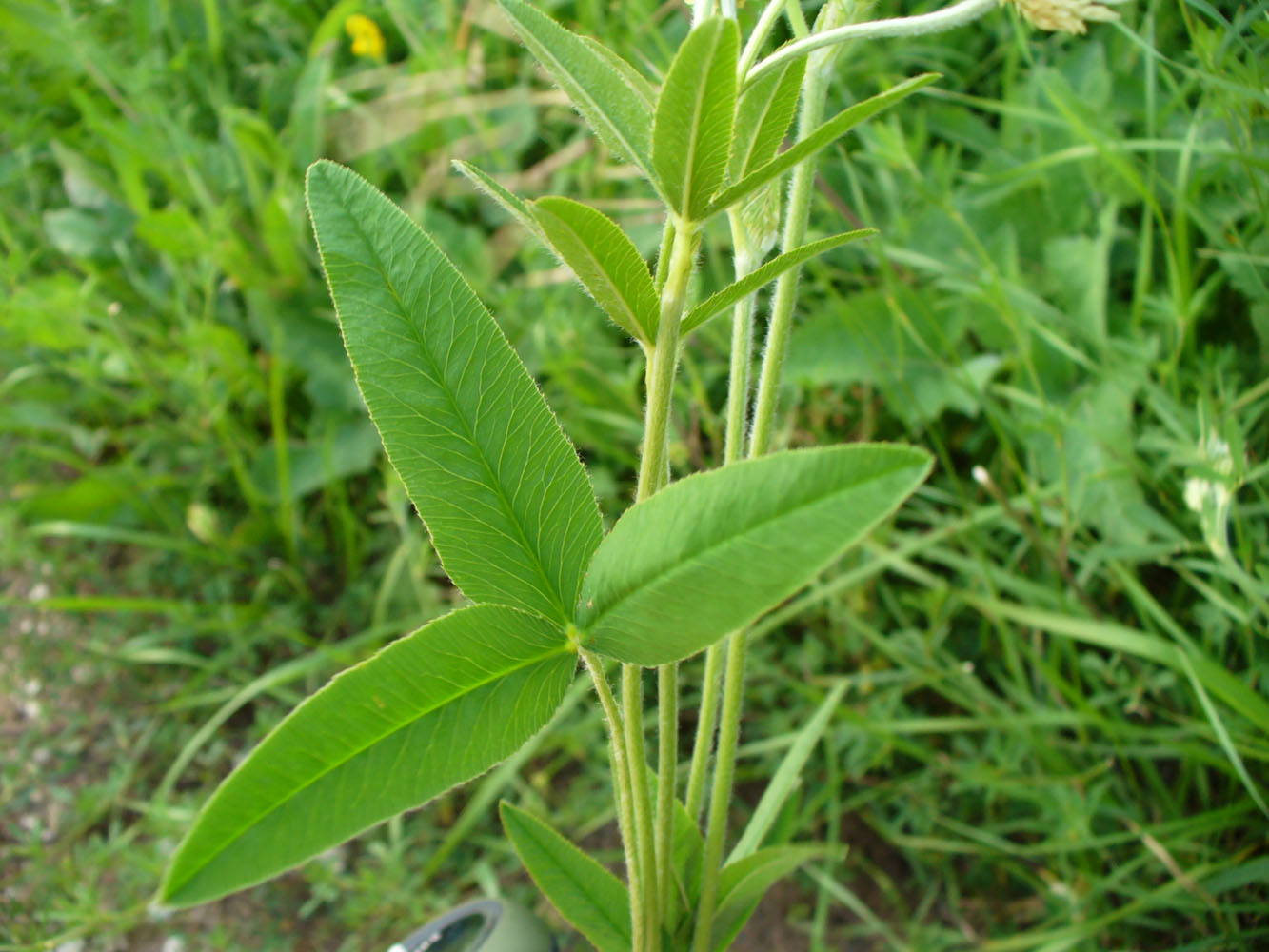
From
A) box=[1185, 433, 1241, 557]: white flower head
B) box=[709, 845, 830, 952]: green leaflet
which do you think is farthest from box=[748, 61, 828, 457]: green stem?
box=[1185, 433, 1241, 557]: white flower head

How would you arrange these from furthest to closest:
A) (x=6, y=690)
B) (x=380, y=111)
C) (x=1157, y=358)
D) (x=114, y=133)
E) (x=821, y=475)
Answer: (x=380, y=111)
(x=114, y=133)
(x=6, y=690)
(x=1157, y=358)
(x=821, y=475)

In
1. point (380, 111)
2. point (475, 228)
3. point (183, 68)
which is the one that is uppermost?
point (183, 68)

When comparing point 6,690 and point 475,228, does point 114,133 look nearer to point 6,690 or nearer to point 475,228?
point 475,228

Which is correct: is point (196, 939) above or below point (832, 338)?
below

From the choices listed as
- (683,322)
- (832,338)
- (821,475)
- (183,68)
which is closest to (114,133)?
(183,68)

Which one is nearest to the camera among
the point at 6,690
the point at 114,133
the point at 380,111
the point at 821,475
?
the point at 821,475

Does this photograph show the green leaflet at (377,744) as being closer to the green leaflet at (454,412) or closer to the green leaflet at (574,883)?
the green leaflet at (454,412)

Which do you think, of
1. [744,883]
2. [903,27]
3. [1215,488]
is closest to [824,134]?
[903,27]
